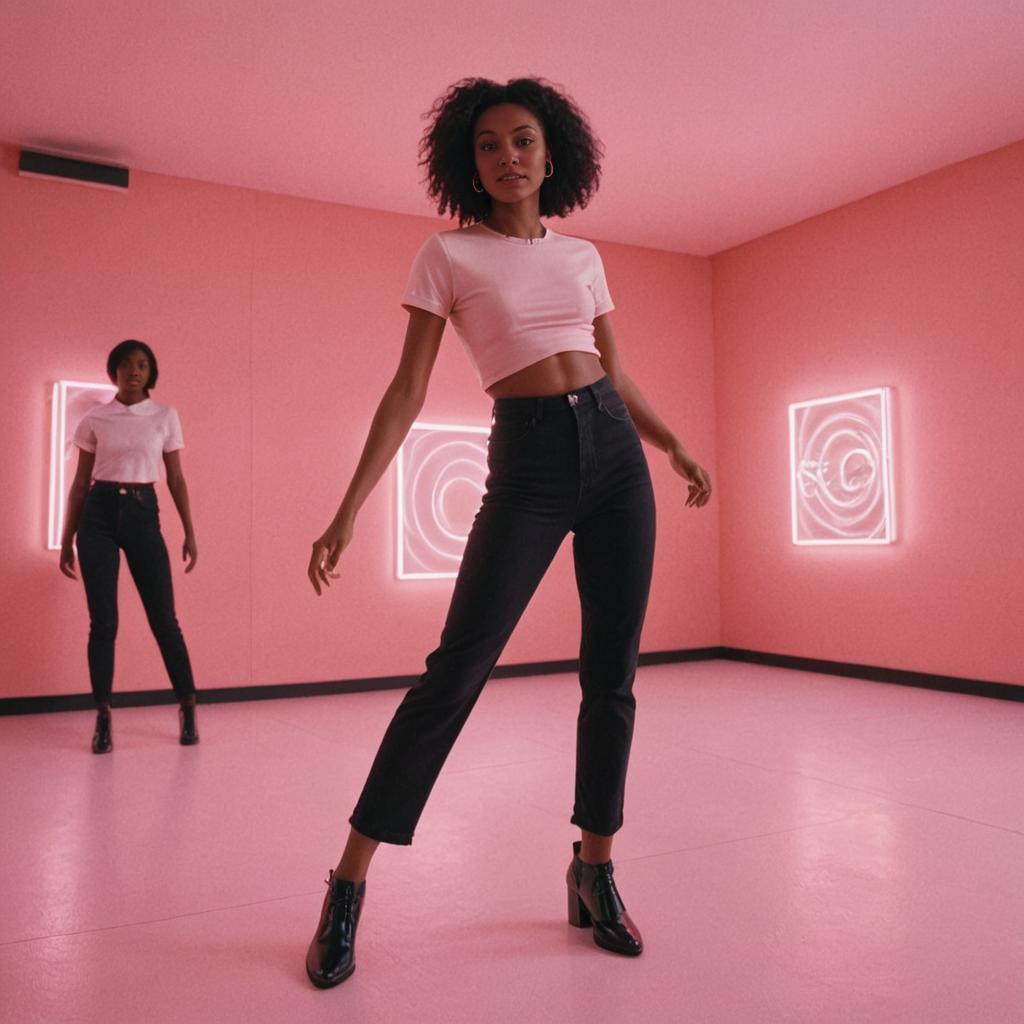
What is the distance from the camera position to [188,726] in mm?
3537

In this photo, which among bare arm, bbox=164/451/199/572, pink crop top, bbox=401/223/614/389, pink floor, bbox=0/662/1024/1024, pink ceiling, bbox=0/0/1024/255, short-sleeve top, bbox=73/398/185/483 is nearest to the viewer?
pink floor, bbox=0/662/1024/1024

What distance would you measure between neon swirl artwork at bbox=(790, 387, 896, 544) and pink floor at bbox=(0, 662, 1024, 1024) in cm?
165

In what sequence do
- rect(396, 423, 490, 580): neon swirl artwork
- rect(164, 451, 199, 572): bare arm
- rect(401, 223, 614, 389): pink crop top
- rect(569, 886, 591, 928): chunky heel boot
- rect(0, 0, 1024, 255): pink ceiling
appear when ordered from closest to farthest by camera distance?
1. rect(401, 223, 614, 389): pink crop top
2. rect(569, 886, 591, 928): chunky heel boot
3. rect(0, 0, 1024, 255): pink ceiling
4. rect(164, 451, 199, 572): bare arm
5. rect(396, 423, 490, 580): neon swirl artwork

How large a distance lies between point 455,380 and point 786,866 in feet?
12.2

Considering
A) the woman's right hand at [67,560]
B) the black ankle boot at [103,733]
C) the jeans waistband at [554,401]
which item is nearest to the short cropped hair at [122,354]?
the woman's right hand at [67,560]

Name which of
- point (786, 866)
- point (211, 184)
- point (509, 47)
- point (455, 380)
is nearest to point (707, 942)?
point (786, 866)

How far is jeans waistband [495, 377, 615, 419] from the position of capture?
1.55m

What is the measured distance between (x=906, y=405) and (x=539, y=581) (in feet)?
12.7

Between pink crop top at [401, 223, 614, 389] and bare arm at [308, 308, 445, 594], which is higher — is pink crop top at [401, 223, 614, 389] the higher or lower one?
the higher one

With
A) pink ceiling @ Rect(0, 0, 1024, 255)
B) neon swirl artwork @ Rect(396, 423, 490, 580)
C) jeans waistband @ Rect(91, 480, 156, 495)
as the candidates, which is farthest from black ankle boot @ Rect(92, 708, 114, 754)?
pink ceiling @ Rect(0, 0, 1024, 255)

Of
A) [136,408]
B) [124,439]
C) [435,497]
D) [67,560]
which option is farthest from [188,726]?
[435,497]

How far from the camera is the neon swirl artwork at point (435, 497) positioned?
506 centimetres

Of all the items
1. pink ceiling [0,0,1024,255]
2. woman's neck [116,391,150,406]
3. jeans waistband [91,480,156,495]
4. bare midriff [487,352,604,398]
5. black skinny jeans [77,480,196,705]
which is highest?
pink ceiling [0,0,1024,255]

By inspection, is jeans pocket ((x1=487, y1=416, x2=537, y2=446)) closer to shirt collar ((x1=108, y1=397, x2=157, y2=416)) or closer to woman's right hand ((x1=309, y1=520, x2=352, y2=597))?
woman's right hand ((x1=309, y1=520, x2=352, y2=597))
